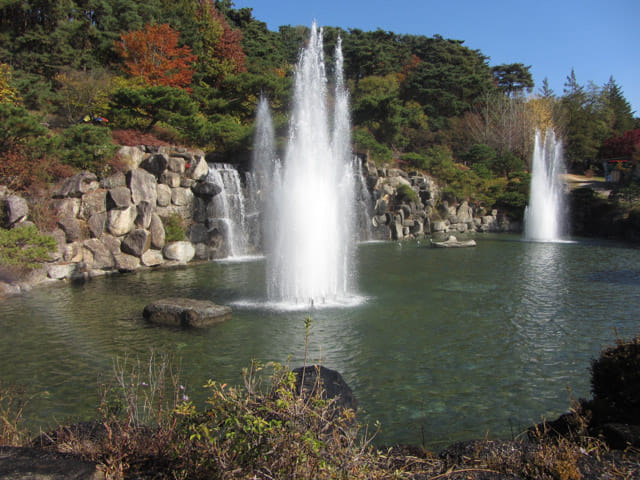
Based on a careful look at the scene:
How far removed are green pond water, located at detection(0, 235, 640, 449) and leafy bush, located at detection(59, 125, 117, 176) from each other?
553cm

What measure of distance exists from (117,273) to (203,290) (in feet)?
17.4

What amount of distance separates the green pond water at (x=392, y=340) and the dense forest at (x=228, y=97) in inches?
357

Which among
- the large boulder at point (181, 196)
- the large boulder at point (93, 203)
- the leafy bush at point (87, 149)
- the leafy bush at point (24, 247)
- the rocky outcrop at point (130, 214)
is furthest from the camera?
the large boulder at point (181, 196)

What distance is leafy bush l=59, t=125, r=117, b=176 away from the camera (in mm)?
18625

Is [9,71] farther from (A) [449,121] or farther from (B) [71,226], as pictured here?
(A) [449,121]

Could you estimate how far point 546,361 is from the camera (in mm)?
7965

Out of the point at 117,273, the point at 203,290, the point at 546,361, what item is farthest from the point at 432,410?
the point at 117,273

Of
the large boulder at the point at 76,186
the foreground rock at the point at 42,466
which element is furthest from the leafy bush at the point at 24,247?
the foreground rock at the point at 42,466

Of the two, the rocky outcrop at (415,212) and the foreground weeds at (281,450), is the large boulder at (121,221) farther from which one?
the rocky outcrop at (415,212)

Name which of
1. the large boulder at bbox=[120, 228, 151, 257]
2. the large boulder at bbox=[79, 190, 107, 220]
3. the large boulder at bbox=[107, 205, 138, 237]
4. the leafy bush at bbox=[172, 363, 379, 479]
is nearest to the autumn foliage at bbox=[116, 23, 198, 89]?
the large boulder at bbox=[79, 190, 107, 220]

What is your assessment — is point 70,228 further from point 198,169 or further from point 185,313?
point 185,313

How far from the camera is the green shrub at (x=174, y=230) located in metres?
20.2

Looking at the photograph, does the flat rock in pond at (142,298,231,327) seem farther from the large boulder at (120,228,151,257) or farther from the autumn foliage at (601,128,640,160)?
the autumn foliage at (601,128,640,160)

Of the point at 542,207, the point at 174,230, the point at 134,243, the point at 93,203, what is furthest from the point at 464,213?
the point at 93,203
